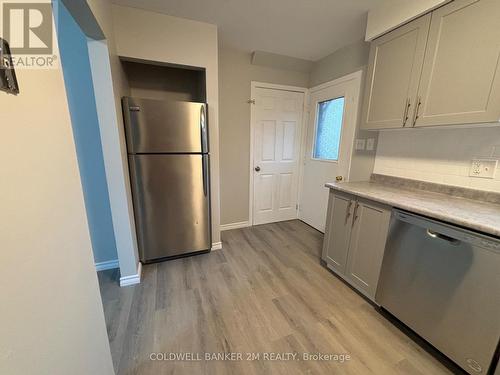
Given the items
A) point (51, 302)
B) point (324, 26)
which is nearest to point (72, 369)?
point (51, 302)

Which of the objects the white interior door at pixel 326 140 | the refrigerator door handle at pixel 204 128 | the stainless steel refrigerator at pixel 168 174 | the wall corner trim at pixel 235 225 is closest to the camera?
the stainless steel refrigerator at pixel 168 174

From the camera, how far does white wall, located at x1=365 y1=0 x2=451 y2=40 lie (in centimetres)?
146

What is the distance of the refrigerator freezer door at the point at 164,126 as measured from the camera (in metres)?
1.85

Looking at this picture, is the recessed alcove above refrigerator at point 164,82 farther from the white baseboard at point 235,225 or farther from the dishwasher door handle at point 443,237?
the dishwasher door handle at point 443,237

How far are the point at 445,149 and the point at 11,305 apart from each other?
8.13 ft

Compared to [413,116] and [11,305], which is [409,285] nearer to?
[413,116]

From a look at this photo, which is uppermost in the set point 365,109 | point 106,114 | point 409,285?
point 365,109

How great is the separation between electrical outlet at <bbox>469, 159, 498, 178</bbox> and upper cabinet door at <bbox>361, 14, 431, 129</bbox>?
534 mm

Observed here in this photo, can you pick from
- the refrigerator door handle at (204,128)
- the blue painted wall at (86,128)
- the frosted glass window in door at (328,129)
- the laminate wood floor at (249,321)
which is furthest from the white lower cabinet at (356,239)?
the blue painted wall at (86,128)

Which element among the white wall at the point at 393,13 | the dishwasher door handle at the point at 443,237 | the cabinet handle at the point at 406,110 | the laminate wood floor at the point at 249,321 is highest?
the white wall at the point at 393,13

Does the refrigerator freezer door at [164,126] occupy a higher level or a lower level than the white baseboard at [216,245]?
higher

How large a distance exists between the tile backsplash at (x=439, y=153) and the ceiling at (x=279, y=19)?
3.77ft

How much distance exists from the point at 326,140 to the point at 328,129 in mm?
149

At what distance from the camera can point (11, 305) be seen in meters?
0.44
